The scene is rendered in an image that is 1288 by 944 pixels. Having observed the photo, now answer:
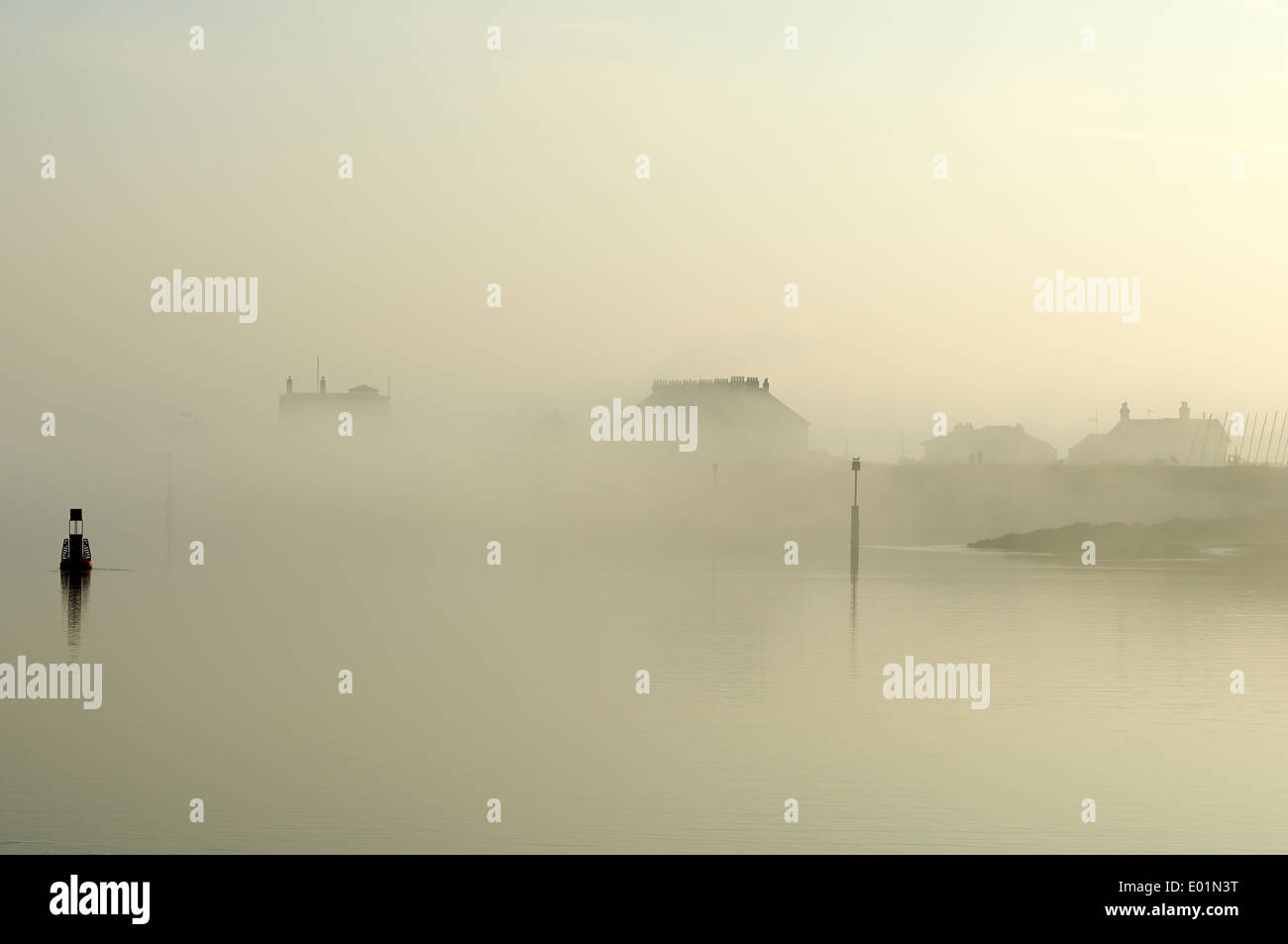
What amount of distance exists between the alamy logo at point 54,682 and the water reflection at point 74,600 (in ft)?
10.1

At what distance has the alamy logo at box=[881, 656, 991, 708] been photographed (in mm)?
43188

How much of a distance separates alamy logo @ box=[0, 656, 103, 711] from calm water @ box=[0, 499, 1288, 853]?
94 cm

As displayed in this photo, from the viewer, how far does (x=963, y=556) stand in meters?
157

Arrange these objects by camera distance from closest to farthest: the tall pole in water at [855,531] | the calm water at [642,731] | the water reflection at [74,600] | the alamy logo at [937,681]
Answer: the calm water at [642,731], the alamy logo at [937,681], the water reflection at [74,600], the tall pole in water at [855,531]

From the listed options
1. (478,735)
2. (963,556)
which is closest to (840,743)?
(478,735)

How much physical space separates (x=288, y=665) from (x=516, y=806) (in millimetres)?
24319

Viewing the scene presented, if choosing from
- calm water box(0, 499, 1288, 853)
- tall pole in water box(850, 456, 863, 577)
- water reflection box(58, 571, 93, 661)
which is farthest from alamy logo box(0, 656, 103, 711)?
tall pole in water box(850, 456, 863, 577)
